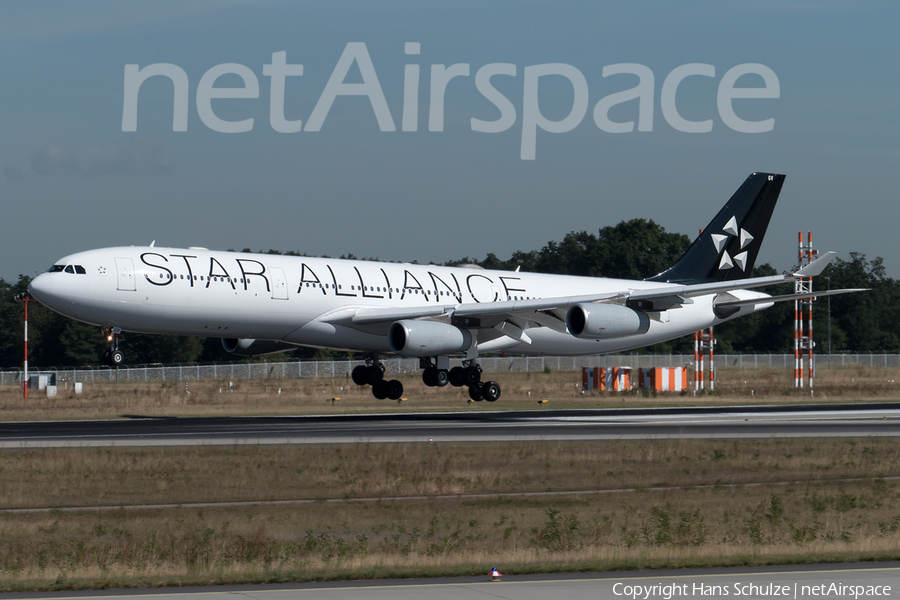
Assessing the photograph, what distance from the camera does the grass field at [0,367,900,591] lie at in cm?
1480

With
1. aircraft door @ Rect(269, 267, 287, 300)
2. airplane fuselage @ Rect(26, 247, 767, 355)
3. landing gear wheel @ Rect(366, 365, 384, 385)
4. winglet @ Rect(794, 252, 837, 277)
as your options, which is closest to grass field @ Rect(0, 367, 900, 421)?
landing gear wheel @ Rect(366, 365, 384, 385)

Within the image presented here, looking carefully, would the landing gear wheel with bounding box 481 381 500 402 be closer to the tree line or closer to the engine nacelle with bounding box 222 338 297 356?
the engine nacelle with bounding box 222 338 297 356

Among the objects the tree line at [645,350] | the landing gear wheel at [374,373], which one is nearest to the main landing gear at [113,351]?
the landing gear wheel at [374,373]

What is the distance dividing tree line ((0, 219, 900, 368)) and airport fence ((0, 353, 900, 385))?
10.2 feet

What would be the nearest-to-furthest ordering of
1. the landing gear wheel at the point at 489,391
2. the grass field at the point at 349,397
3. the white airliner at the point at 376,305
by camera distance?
the white airliner at the point at 376,305 < the landing gear wheel at the point at 489,391 < the grass field at the point at 349,397

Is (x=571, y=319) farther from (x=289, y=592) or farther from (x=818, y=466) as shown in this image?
(x=289, y=592)

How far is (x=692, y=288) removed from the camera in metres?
46.2

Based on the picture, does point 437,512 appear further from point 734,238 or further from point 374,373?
point 734,238

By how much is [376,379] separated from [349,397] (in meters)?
10.2

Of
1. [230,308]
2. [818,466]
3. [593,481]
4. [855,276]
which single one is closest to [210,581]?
[593,481]

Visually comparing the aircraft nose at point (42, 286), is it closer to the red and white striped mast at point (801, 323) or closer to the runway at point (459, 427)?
the runway at point (459, 427)

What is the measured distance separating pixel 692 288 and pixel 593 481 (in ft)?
77.4

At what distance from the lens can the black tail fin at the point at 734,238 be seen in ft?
186

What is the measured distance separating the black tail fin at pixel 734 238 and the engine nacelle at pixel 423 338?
653 inches
